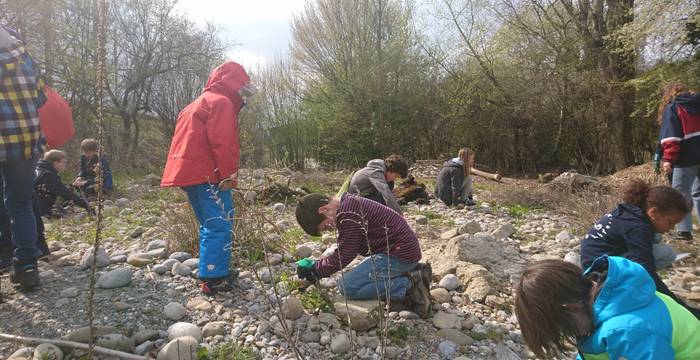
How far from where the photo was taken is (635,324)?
143cm

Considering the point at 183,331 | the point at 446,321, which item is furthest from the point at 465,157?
the point at 183,331

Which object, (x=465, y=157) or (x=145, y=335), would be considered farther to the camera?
(x=465, y=157)

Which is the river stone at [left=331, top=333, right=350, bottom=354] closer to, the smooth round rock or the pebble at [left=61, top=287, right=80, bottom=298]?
the smooth round rock

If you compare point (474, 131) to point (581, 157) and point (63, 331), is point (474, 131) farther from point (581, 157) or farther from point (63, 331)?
point (63, 331)

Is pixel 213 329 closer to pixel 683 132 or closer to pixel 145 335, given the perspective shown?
pixel 145 335

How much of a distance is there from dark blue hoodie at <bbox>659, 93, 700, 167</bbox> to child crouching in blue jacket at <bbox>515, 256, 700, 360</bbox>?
362cm

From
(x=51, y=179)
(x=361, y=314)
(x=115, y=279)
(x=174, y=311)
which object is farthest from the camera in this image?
(x=51, y=179)

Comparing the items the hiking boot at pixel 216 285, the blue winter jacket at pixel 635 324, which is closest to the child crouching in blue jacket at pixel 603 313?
the blue winter jacket at pixel 635 324

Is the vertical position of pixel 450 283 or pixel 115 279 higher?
pixel 115 279

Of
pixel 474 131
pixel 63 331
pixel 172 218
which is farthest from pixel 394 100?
pixel 63 331

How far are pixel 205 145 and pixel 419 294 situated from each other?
1894 mm

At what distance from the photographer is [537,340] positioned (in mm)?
1521

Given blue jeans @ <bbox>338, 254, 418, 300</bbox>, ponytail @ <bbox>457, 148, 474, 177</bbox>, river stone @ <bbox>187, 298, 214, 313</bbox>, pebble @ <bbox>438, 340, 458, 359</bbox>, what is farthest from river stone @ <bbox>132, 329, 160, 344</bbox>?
ponytail @ <bbox>457, 148, 474, 177</bbox>

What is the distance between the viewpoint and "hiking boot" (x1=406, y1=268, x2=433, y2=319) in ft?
9.57
